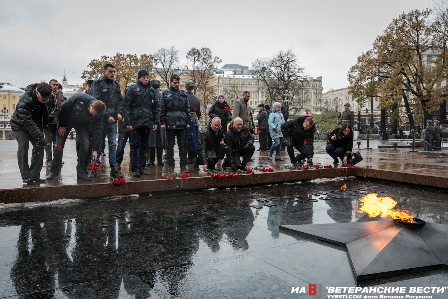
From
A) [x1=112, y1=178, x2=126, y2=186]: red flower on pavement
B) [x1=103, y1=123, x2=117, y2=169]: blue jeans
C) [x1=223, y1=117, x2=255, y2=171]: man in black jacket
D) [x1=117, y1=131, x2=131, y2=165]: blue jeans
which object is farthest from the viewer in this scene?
[x1=117, y1=131, x2=131, y2=165]: blue jeans

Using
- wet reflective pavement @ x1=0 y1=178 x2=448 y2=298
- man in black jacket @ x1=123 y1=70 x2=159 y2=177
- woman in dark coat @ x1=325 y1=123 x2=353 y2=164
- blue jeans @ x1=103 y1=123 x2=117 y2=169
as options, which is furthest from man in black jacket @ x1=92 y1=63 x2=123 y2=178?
woman in dark coat @ x1=325 y1=123 x2=353 y2=164

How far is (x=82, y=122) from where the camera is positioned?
7.23 meters

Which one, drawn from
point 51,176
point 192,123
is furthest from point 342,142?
point 51,176

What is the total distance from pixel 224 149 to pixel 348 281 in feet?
19.7

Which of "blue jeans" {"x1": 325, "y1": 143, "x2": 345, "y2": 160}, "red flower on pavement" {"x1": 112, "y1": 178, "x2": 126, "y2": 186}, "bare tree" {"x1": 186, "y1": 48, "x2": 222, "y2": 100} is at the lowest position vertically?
"red flower on pavement" {"x1": 112, "y1": 178, "x2": 126, "y2": 186}

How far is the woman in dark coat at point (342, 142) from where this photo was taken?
393 inches

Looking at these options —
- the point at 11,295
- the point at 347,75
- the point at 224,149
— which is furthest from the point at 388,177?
the point at 347,75

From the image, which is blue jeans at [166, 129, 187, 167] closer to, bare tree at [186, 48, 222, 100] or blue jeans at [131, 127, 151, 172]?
blue jeans at [131, 127, 151, 172]

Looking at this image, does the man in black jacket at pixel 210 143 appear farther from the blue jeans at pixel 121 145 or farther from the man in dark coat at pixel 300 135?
the man in dark coat at pixel 300 135

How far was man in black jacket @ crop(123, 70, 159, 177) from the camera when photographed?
7902 millimetres

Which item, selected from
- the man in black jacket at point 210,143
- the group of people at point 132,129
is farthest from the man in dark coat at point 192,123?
the man in black jacket at point 210,143

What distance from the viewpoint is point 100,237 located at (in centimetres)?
451

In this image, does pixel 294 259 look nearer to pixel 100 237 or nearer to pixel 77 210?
pixel 100 237

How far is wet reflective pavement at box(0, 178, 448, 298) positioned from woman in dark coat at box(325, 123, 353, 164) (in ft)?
10.4
